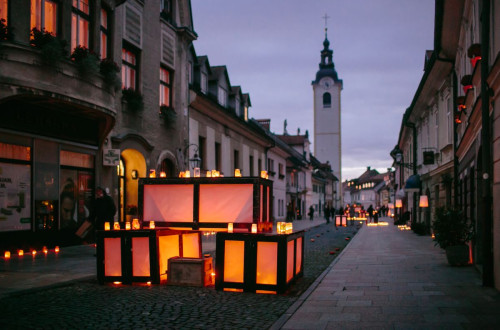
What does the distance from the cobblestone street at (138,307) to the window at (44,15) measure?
293 inches

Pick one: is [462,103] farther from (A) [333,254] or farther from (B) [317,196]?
(B) [317,196]

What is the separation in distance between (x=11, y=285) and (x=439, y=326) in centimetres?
691

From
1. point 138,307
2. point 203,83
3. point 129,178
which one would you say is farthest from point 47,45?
point 203,83

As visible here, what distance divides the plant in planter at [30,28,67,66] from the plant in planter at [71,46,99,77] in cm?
105

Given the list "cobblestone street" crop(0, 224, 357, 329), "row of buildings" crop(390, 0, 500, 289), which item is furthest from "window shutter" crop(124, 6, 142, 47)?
"cobblestone street" crop(0, 224, 357, 329)

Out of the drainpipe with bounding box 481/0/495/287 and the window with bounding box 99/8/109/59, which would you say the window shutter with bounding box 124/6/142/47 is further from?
the drainpipe with bounding box 481/0/495/287

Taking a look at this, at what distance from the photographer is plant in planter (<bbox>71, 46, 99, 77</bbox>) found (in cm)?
1428

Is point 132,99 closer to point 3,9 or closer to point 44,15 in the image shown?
point 44,15

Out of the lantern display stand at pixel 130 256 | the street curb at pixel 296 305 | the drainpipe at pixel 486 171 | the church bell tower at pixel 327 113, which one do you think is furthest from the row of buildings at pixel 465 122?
the church bell tower at pixel 327 113

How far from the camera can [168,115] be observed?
21.5 metres

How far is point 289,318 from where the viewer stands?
22.9ft

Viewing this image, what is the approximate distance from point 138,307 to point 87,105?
8.34 meters

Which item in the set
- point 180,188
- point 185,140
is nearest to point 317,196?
point 185,140

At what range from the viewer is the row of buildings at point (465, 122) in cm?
938
